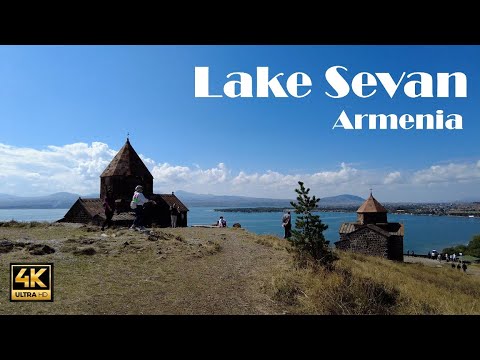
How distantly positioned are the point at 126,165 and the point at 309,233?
2648cm

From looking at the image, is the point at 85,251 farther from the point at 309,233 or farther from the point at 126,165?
the point at 126,165

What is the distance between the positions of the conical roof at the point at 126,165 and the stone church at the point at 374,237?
2986cm

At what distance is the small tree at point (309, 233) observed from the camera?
31.1 feet

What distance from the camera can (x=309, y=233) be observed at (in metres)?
9.62

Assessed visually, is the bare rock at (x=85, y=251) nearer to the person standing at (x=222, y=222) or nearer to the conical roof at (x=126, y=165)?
the person standing at (x=222, y=222)

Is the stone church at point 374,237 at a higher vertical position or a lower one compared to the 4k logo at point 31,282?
lower

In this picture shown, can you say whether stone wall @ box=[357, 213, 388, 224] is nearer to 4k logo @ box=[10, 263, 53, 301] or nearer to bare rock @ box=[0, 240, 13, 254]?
bare rock @ box=[0, 240, 13, 254]

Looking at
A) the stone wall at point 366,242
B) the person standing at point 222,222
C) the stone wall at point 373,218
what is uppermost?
the person standing at point 222,222

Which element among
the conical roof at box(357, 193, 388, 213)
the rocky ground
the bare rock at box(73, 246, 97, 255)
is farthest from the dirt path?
the conical roof at box(357, 193, 388, 213)

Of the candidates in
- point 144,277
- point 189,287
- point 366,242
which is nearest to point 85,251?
point 144,277

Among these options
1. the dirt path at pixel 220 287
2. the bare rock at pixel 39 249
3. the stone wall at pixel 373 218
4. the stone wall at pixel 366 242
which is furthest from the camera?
the stone wall at pixel 373 218

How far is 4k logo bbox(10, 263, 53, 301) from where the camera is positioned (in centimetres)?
556

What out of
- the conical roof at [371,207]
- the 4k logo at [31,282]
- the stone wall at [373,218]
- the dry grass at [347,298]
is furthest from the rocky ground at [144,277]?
the conical roof at [371,207]
